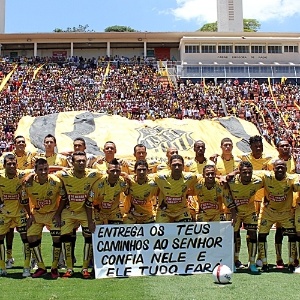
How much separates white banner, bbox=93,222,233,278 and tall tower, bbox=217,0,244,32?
44.5 m

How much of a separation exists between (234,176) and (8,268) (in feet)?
11.5

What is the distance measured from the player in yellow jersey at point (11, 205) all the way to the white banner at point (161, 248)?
1.01m

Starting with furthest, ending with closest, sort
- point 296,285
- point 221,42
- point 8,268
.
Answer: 1. point 221,42
2. point 8,268
3. point 296,285

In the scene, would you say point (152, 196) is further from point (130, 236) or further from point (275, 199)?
point (275, 199)

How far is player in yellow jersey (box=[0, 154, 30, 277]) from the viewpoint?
6938mm

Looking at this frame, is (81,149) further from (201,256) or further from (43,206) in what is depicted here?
(201,256)

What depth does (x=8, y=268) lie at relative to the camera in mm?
7598

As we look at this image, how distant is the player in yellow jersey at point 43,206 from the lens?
22.6ft

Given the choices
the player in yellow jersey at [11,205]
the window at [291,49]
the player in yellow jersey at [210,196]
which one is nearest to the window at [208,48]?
the window at [291,49]

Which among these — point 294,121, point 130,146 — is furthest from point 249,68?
point 130,146

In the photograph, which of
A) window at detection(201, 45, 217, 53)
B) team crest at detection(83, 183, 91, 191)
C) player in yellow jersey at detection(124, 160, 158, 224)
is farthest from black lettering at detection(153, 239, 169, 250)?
window at detection(201, 45, 217, 53)

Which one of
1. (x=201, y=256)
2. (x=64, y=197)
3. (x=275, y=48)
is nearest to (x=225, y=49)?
(x=275, y=48)

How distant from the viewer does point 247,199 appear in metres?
7.20

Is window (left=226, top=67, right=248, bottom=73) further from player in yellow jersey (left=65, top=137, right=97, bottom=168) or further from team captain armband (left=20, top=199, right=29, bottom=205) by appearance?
team captain armband (left=20, top=199, right=29, bottom=205)
